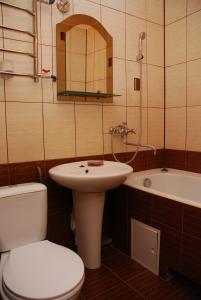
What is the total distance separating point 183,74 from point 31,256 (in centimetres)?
206

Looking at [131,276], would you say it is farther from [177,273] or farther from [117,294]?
[177,273]

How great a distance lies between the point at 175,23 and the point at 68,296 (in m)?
2.49

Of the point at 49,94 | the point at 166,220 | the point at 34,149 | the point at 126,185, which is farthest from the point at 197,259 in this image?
the point at 49,94

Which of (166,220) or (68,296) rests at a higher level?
(166,220)

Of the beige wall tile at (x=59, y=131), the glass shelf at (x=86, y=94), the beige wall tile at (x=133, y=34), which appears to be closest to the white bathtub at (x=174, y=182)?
the beige wall tile at (x=59, y=131)

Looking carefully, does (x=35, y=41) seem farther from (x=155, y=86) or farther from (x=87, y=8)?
(x=155, y=86)

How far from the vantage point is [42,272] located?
1.15 metres

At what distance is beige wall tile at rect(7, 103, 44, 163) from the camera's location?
5.51 feet

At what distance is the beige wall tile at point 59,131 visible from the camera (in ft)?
6.01

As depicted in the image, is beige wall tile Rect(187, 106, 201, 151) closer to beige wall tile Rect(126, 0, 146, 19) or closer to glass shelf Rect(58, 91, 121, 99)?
glass shelf Rect(58, 91, 121, 99)

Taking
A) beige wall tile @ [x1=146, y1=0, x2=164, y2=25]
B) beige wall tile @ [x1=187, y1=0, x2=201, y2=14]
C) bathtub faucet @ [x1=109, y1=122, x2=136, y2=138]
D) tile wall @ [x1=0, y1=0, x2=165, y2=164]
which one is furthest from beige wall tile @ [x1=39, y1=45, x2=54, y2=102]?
beige wall tile @ [x1=187, y1=0, x2=201, y2=14]

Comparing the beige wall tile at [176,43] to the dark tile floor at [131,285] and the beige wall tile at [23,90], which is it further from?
the dark tile floor at [131,285]

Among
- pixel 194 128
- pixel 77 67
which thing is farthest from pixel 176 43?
pixel 77 67

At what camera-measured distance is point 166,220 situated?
167 centimetres
